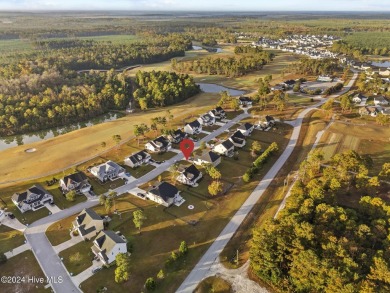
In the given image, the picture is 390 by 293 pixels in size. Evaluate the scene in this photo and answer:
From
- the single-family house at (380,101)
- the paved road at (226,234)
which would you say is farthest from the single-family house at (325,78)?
the paved road at (226,234)

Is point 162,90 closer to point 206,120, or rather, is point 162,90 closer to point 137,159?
point 206,120

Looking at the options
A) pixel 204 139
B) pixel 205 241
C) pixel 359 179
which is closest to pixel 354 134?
pixel 359 179

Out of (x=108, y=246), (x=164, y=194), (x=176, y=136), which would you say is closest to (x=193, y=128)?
(x=176, y=136)

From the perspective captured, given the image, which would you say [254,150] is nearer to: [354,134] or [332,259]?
[354,134]

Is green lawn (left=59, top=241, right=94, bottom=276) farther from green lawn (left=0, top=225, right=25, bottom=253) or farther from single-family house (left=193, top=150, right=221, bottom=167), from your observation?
single-family house (left=193, top=150, right=221, bottom=167)

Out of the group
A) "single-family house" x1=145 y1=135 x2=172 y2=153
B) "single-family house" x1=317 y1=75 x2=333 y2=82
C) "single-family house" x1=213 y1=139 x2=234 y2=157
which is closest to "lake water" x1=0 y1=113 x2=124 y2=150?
"single-family house" x1=145 y1=135 x2=172 y2=153

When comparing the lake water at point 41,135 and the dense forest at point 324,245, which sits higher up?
the dense forest at point 324,245

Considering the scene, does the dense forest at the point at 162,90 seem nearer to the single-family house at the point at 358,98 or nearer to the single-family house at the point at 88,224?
the single-family house at the point at 358,98
